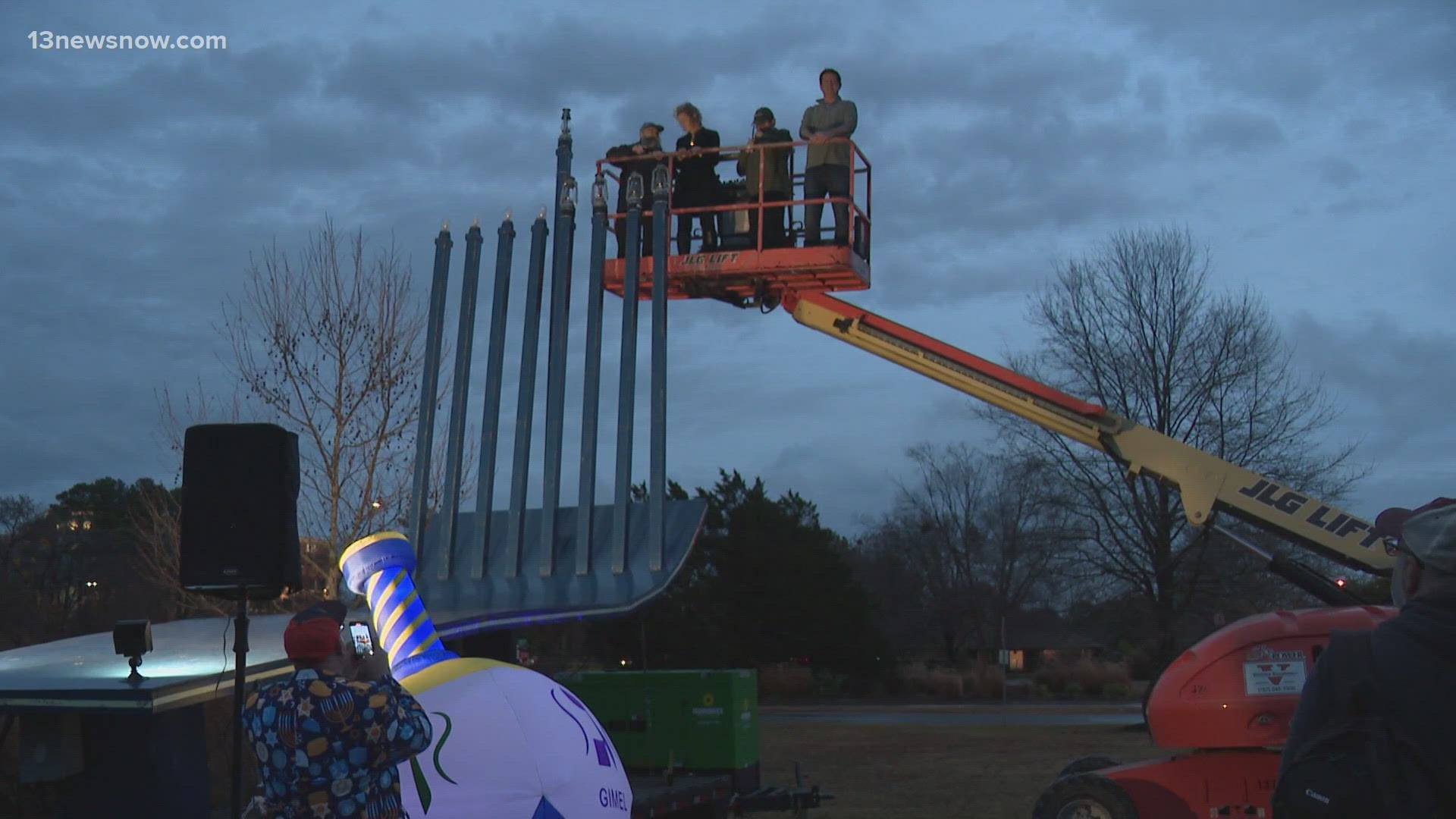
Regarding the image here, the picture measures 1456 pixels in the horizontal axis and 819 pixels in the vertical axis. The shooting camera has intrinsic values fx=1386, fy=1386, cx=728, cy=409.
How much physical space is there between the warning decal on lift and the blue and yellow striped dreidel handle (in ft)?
16.7

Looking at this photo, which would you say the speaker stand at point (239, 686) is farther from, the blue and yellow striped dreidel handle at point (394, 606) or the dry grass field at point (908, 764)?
the dry grass field at point (908, 764)

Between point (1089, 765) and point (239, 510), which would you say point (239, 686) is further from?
point (1089, 765)

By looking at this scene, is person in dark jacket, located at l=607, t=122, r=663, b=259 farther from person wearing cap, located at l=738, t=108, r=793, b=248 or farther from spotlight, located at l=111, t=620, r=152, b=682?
spotlight, located at l=111, t=620, r=152, b=682

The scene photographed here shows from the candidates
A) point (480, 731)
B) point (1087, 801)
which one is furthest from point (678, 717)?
point (480, 731)

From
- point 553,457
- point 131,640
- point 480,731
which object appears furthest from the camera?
point 553,457

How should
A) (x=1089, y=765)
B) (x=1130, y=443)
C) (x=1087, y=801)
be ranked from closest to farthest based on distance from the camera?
1. (x=1087, y=801)
2. (x=1089, y=765)
3. (x=1130, y=443)

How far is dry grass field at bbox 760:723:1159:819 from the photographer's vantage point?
567 inches

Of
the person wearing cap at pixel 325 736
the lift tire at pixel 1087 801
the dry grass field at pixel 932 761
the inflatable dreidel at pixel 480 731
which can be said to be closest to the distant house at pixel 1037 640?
the dry grass field at pixel 932 761

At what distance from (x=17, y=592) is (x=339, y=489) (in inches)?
314

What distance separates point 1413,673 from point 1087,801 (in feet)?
23.0

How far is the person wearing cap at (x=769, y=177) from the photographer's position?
13.5 metres

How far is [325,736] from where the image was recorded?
438 centimetres

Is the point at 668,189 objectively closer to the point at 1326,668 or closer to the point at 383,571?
the point at 383,571

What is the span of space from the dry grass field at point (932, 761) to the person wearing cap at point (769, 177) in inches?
229
